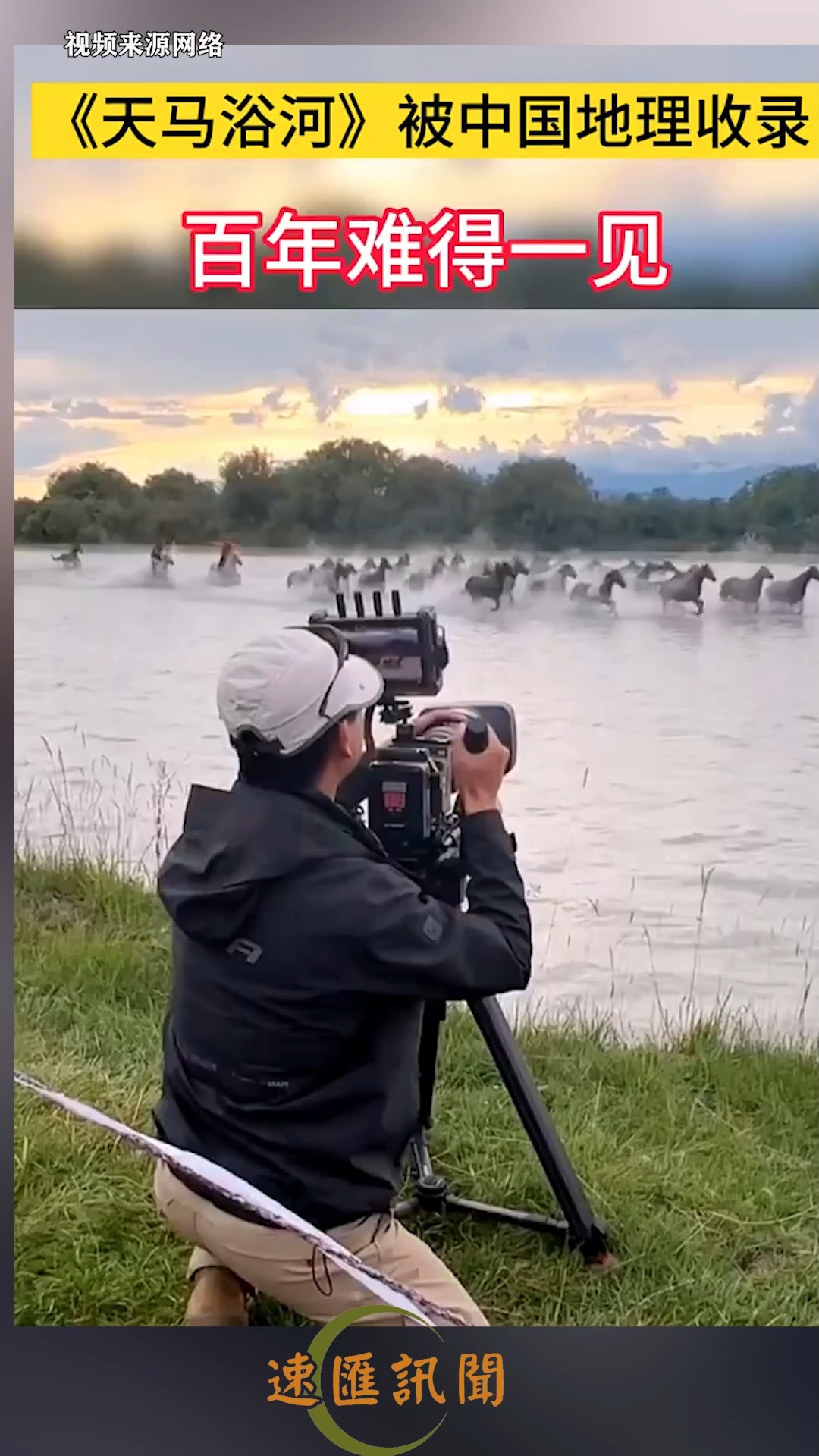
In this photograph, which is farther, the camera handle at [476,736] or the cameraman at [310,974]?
the camera handle at [476,736]

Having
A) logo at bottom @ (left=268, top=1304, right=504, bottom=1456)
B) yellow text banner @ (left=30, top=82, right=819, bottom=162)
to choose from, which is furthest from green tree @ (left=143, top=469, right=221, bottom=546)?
logo at bottom @ (left=268, top=1304, right=504, bottom=1456)

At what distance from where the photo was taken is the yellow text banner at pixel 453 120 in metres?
2.06

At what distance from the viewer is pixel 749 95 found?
2.07 metres

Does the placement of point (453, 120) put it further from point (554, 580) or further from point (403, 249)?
point (554, 580)

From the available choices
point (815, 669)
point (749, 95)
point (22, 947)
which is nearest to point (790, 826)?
point (815, 669)

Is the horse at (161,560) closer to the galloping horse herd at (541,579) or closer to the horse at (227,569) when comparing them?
the horse at (227,569)

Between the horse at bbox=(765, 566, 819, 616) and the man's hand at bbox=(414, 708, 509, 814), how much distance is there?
0.54 metres

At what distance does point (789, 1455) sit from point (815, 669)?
4.50ft

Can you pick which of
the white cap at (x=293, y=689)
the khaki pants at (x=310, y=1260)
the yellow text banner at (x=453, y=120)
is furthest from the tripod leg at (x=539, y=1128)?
the yellow text banner at (x=453, y=120)

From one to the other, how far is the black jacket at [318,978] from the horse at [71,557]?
19.0 inches

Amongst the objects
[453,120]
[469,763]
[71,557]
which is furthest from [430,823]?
[453,120]

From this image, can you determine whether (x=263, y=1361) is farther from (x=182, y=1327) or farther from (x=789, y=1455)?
(x=789, y=1455)

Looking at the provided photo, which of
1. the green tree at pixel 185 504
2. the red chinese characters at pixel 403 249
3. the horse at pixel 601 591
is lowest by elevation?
the horse at pixel 601 591

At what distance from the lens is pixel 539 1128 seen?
2.13m
